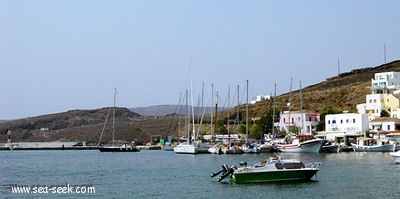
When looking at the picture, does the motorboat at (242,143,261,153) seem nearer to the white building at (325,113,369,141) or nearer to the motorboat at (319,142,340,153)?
the motorboat at (319,142,340,153)

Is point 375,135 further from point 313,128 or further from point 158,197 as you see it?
point 158,197

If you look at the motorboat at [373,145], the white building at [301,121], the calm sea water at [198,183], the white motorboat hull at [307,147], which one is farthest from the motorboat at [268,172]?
the white building at [301,121]

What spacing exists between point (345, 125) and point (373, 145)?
612 inches

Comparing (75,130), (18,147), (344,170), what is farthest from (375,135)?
(75,130)

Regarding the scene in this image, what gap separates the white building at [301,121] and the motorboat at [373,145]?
814 inches

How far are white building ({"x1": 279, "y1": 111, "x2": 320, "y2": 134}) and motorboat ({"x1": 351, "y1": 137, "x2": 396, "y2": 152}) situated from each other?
2066 cm

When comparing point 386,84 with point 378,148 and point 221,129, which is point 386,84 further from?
point 378,148

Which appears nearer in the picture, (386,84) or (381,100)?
(381,100)

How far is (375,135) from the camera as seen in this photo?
355 feet

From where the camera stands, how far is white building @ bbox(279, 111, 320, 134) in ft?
397

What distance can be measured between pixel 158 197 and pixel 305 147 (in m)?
56.0

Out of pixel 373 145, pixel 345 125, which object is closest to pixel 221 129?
pixel 345 125

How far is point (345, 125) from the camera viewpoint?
370ft

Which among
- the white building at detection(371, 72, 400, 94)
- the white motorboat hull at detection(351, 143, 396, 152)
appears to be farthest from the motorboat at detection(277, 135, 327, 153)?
the white building at detection(371, 72, 400, 94)
